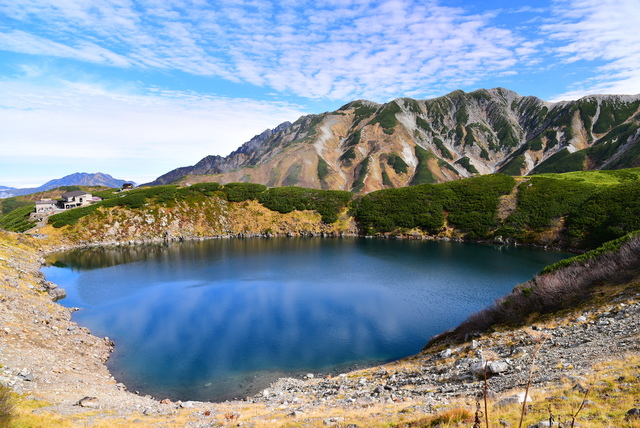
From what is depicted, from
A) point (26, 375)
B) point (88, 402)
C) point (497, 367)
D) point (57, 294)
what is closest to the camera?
point (88, 402)

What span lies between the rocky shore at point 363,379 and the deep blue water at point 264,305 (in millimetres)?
3201

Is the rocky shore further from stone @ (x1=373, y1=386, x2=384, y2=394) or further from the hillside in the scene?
the hillside

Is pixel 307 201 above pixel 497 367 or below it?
above

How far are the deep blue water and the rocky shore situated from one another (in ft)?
10.5

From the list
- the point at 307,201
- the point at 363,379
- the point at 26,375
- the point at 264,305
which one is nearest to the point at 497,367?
the point at 363,379

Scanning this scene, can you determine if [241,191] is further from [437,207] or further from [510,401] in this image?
[510,401]

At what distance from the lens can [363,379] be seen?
21.1m

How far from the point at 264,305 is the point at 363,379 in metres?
20.9

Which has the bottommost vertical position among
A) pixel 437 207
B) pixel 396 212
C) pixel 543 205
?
pixel 396 212

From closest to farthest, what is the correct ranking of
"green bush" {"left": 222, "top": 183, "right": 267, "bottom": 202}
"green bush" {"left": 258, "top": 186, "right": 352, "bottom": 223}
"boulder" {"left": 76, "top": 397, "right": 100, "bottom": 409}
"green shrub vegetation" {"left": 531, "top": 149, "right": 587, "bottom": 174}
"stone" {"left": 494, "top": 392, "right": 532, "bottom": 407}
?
"stone" {"left": 494, "top": 392, "right": 532, "bottom": 407}, "boulder" {"left": 76, "top": 397, "right": 100, "bottom": 409}, "green bush" {"left": 258, "top": 186, "right": 352, "bottom": 223}, "green bush" {"left": 222, "top": 183, "right": 267, "bottom": 202}, "green shrub vegetation" {"left": 531, "top": 149, "right": 587, "bottom": 174}

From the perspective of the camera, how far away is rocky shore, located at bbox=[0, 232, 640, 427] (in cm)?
1377

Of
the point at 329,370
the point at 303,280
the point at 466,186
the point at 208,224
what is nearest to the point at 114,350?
the point at 329,370

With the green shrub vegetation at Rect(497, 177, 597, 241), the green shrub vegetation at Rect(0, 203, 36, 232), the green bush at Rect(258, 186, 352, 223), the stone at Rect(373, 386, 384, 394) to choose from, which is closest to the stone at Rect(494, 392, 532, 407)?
the stone at Rect(373, 386, 384, 394)

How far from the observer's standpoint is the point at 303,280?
50.2m
